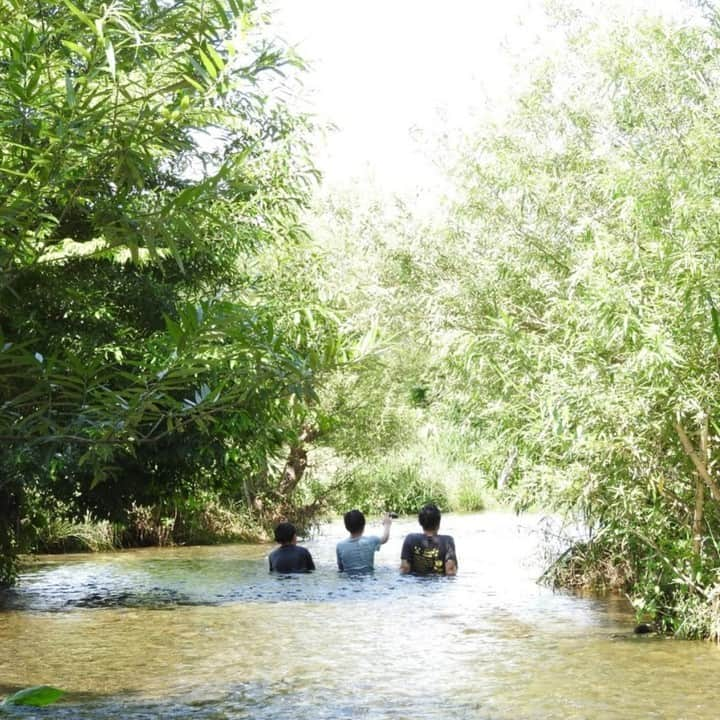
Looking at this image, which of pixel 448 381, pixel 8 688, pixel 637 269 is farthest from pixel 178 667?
pixel 448 381

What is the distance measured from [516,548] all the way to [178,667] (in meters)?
11.6

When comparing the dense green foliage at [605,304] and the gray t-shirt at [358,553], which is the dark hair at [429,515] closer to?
the gray t-shirt at [358,553]

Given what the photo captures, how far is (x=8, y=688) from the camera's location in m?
7.96

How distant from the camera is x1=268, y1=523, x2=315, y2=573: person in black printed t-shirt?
561 inches

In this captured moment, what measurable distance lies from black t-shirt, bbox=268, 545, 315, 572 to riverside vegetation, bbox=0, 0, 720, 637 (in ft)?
3.77

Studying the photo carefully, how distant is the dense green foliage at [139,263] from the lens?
133 inches

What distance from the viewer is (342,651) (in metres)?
9.20

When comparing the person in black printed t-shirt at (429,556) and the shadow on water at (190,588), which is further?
the person in black printed t-shirt at (429,556)

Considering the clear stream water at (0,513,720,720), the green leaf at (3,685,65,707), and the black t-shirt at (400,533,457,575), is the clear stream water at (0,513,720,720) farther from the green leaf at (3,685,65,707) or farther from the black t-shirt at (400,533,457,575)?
the green leaf at (3,685,65,707)

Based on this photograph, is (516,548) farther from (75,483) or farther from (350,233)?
(75,483)

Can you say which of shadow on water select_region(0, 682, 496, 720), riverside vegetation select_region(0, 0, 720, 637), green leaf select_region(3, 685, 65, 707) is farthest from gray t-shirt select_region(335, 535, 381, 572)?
green leaf select_region(3, 685, 65, 707)

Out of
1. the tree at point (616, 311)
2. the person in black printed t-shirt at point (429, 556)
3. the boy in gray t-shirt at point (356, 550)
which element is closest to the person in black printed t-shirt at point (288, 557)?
the boy in gray t-shirt at point (356, 550)

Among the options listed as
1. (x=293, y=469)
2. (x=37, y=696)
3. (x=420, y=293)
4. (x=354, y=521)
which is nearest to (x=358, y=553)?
(x=354, y=521)

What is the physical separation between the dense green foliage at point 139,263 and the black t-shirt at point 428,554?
7.20 feet
